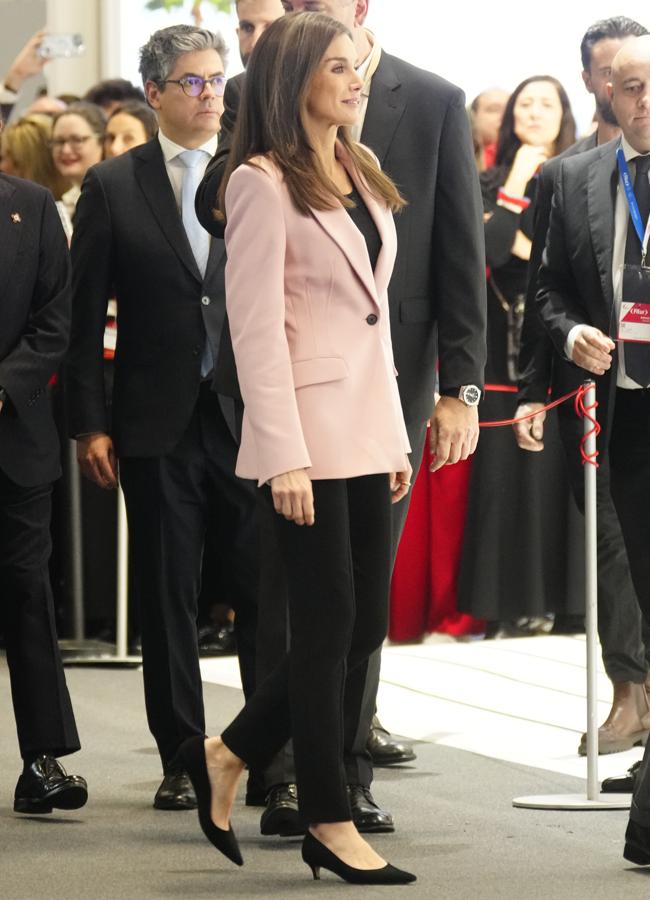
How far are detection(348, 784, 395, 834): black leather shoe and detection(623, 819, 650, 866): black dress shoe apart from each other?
54 cm

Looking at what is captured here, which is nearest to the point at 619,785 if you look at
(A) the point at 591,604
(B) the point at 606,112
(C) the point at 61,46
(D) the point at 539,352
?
(A) the point at 591,604

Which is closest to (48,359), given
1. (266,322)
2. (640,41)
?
(266,322)

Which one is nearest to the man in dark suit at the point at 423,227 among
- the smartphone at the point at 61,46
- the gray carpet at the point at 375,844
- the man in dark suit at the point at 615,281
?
the gray carpet at the point at 375,844

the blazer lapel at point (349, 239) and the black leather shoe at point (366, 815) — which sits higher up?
the blazer lapel at point (349, 239)

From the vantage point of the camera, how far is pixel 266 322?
9.69 feet

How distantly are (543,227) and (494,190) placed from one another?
1883 mm

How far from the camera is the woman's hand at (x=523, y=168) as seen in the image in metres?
6.35

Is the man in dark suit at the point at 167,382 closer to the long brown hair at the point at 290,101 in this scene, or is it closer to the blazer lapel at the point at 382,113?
the blazer lapel at the point at 382,113

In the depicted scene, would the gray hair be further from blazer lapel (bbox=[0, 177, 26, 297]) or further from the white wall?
the white wall

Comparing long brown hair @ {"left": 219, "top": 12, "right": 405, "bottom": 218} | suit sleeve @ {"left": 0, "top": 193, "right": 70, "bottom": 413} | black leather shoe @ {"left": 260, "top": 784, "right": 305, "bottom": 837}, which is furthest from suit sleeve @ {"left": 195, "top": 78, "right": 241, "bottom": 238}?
black leather shoe @ {"left": 260, "top": 784, "right": 305, "bottom": 837}

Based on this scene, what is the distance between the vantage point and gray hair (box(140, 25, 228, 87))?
4.00 metres

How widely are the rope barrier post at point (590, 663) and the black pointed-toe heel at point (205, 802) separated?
90cm

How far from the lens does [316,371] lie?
3.00 m

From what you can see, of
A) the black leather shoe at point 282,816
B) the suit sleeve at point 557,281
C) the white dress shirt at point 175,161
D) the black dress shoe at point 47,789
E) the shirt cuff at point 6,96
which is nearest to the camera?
the black leather shoe at point 282,816
